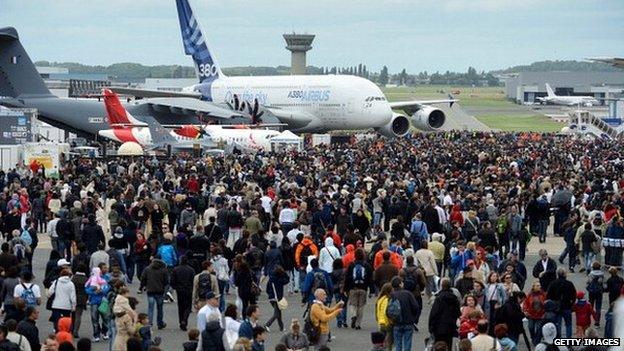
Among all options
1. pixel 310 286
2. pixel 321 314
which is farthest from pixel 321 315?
pixel 310 286

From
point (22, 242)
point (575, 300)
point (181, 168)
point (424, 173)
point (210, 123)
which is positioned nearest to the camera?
point (575, 300)

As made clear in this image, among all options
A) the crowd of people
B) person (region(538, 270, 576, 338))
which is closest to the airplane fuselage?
the crowd of people

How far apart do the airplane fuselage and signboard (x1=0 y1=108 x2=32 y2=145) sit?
68.9 ft

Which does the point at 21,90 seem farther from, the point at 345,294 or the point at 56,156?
the point at 345,294

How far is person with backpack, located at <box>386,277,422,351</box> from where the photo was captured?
1580cm

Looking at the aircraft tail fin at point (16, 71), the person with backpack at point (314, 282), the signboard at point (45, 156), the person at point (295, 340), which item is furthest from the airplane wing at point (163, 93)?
the person at point (295, 340)

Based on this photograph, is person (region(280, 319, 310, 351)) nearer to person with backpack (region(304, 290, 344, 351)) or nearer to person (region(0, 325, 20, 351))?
person with backpack (region(304, 290, 344, 351))

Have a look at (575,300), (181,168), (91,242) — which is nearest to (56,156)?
(181,168)

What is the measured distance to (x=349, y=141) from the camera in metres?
68.2

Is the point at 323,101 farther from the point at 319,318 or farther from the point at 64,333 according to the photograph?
the point at 64,333

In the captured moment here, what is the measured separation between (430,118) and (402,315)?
5586cm

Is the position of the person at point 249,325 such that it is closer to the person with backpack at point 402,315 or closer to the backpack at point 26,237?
the person with backpack at point 402,315

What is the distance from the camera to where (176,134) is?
56.9 meters

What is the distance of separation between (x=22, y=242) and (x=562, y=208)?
43.7 feet
